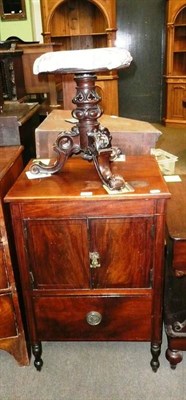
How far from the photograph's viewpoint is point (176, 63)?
17.3ft

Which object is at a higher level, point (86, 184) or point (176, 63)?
point (176, 63)

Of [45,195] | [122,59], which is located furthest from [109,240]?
[122,59]

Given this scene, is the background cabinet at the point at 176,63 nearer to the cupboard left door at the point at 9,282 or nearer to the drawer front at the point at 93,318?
the cupboard left door at the point at 9,282

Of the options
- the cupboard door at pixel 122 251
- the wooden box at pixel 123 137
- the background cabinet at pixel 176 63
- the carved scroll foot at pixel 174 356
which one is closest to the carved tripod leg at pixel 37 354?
the cupboard door at pixel 122 251

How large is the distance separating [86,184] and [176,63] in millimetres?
4808

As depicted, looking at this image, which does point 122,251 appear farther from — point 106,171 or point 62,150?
point 62,150

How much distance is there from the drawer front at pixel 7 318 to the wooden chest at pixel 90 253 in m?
0.06

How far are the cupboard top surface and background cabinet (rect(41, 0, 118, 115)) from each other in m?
3.66

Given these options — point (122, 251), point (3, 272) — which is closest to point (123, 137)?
point (122, 251)

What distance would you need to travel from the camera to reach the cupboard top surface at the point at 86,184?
1.09 m

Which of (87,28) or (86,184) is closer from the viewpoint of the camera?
(86,184)

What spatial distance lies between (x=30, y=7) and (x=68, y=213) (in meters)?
4.21

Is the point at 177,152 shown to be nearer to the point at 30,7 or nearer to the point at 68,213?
the point at 30,7

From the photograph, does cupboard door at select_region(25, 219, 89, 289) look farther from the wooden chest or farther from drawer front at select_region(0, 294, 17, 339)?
drawer front at select_region(0, 294, 17, 339)
